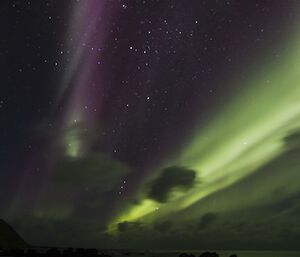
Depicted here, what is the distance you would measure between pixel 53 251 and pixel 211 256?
50412 mm

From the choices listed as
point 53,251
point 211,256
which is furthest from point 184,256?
point 53,251

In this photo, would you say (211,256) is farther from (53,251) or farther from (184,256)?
(53,251)

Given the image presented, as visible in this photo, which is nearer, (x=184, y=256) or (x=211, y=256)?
(x=211, y=256)

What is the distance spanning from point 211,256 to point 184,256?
14497 millimetres

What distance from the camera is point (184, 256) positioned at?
134 metres

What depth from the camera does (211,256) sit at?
402 feet

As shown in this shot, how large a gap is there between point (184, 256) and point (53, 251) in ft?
142

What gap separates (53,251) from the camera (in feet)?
421
